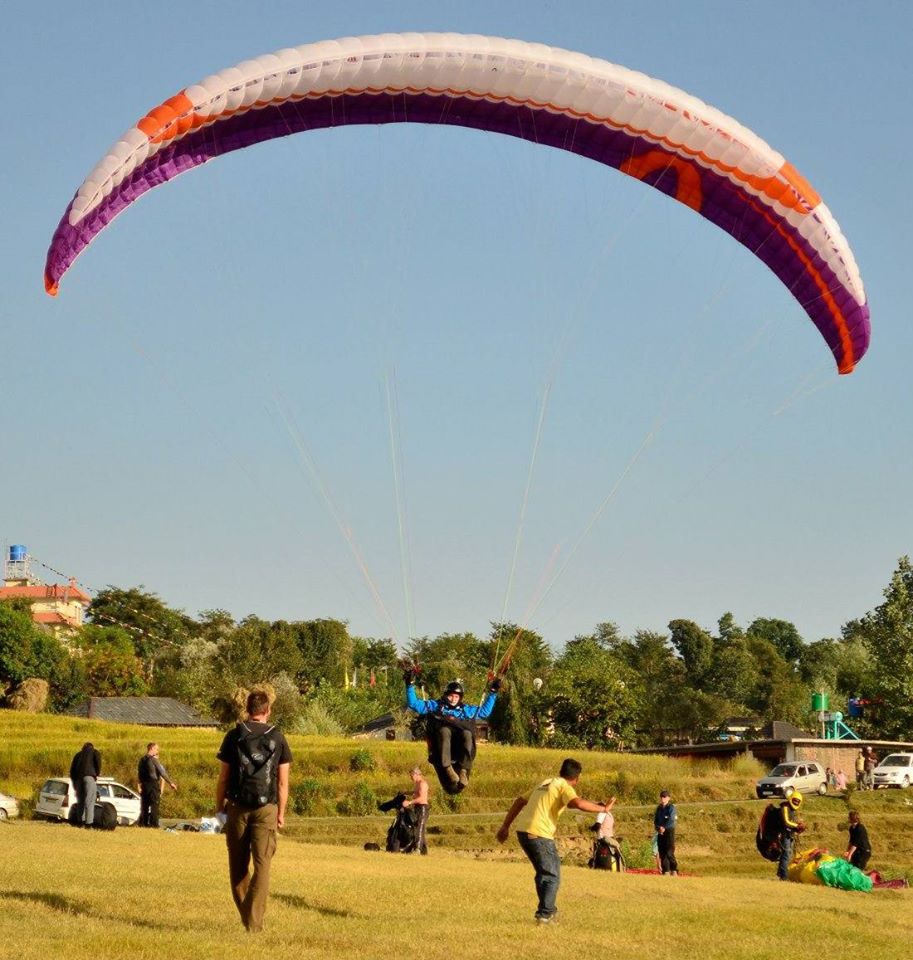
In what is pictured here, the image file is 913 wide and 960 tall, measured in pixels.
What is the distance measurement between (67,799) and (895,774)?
99.6ft

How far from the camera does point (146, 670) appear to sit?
12206cm

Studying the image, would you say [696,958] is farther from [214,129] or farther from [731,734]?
[731,734]

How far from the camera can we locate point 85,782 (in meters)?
23.0

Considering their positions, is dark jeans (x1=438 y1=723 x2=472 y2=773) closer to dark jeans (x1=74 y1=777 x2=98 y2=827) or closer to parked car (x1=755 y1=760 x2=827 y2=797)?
dark jeans (x1=74 y1=777 x2=98 y2=827)

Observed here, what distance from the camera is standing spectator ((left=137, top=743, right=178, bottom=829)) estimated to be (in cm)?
2456

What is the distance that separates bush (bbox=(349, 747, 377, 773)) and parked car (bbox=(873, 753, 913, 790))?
59.4ft

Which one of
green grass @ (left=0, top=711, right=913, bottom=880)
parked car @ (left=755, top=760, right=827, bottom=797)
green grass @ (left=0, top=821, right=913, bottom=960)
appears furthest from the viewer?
parked car @ (left=755, top=760, right=827, bottom=797)

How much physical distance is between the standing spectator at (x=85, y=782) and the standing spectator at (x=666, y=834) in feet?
31.7

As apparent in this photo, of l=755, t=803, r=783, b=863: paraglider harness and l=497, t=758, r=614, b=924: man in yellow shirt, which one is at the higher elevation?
l=497, t=758, r=614, b=924: man in yellow shirt

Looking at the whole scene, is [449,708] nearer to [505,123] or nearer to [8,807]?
[505,123]

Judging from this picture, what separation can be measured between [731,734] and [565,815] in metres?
67.1

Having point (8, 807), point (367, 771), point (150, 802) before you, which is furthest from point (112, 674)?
point (150, 802)

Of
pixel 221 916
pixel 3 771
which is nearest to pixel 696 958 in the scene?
pixel 221 916

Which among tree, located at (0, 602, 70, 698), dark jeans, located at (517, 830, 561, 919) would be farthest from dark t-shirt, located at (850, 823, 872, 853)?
tree, located at (0, 602, 70, 698)
